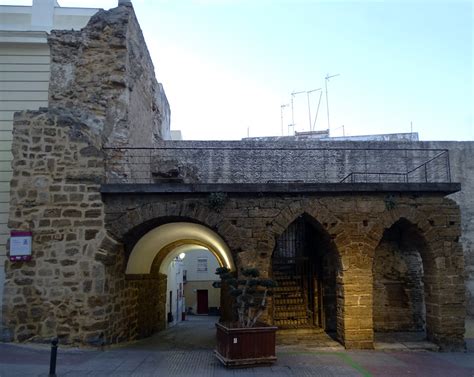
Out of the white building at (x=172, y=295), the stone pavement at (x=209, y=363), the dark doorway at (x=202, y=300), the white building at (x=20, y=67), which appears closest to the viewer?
the stone pavement at (x=209, y=363)

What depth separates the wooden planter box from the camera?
741cm

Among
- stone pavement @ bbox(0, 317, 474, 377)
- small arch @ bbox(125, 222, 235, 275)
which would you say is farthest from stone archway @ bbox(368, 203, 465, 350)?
small arch @ bbox(125, 222, 235, 275)

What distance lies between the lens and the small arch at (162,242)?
36.0ft

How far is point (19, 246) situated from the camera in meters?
8.81

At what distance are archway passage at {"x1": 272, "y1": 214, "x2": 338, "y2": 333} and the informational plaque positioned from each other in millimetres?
6433

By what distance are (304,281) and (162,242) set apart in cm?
429

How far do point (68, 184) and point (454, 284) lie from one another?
27.5ft

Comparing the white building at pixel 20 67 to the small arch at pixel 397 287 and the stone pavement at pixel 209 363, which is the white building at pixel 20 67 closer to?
the stone pavement at pixel 209 363

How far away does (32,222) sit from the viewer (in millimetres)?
9000

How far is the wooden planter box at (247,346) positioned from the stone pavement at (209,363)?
0.15 m

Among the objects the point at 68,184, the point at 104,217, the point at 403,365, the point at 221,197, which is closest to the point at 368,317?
the point at 403,365

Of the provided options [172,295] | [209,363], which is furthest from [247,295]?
[172,295]

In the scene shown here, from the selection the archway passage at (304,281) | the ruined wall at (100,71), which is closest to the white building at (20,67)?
the ruined wall at (100,71)

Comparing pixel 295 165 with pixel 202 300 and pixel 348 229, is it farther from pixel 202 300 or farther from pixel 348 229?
pixel 202 300
